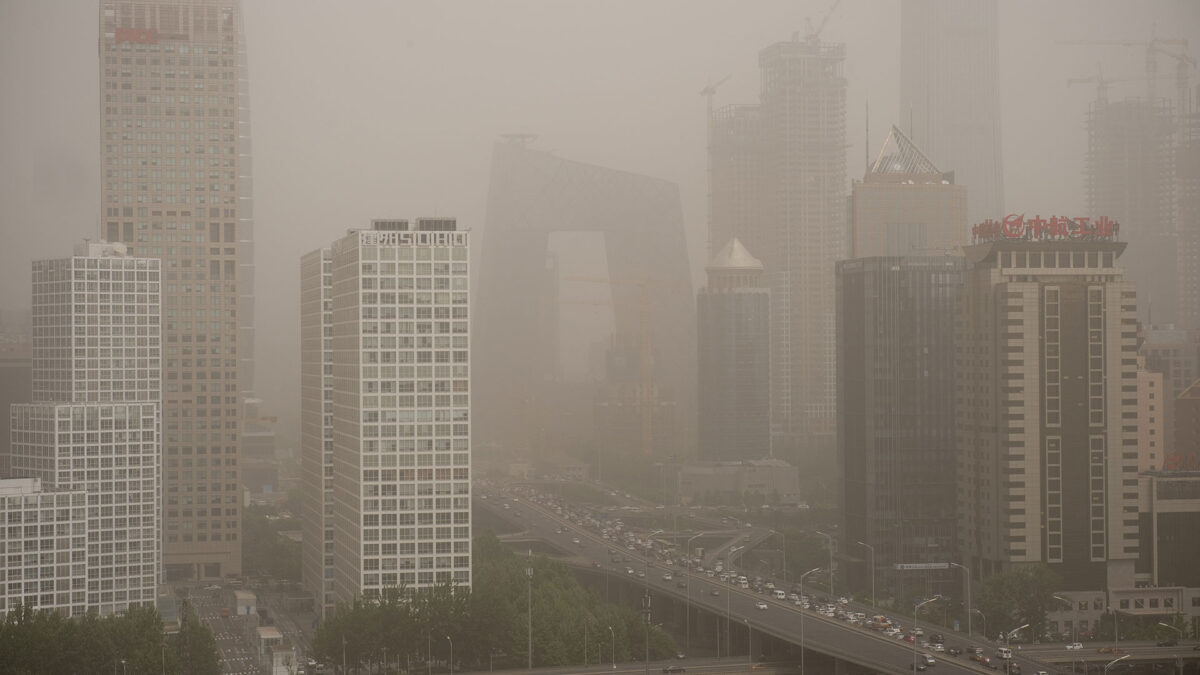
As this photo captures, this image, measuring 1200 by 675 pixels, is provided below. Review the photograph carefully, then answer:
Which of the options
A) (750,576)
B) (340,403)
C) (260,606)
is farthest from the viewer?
(750,576)

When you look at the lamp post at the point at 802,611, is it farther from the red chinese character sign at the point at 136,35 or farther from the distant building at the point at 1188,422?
the red chinese character sign at the point at 136,35

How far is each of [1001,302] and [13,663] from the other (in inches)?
968

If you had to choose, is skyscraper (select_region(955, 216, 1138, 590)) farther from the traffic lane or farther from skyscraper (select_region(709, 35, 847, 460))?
skyscraper (select_region(709, 35, 847, 460))

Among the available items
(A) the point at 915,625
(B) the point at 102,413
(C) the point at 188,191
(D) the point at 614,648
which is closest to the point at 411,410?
(D) the point at 614,648

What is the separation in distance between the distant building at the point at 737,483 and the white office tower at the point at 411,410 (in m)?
28.9

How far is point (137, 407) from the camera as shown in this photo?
3838 cm

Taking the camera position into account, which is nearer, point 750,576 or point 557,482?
point 750,576

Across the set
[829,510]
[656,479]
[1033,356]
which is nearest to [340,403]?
[1033,356]

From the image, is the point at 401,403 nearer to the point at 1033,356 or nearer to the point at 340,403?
the point at 340,403

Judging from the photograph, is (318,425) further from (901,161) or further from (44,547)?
(901,161)

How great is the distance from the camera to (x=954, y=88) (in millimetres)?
69875

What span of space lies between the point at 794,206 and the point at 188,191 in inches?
1502

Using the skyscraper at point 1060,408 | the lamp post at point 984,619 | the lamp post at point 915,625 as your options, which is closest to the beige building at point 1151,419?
the skyscraper at point 1060,408

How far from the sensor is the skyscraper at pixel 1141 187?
56.8 meters
